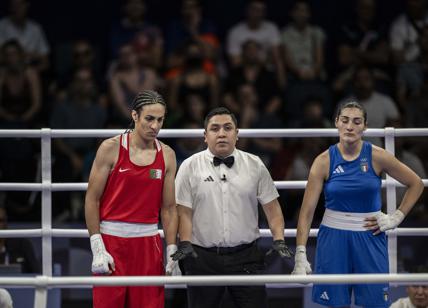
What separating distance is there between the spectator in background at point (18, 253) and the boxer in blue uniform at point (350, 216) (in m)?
2.24

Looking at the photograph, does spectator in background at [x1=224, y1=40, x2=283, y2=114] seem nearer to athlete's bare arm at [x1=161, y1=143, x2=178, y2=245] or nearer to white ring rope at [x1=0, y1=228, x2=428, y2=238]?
white ring rope at [x1=0, y1=228, x2=428, y2=238]

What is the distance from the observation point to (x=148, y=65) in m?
9.75

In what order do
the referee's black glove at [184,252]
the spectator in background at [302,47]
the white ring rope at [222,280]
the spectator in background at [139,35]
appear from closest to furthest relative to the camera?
the white ring rope at [222,280] < the referee's black glove at [184,252] < the spectator in background at [139,35] < the spectator in background at [302,47]

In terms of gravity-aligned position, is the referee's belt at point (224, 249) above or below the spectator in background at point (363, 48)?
below

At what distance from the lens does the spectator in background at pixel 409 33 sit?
33.0 ft

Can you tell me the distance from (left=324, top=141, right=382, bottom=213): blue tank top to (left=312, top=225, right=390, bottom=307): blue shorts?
15cm

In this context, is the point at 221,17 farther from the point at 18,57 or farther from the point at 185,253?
the point at 185,253

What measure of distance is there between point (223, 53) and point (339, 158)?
473 cm

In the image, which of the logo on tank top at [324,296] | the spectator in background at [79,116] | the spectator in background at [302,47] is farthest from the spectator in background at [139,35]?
the logo on tank top at [324,296]

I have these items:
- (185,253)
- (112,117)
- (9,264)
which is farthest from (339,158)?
(112,117)

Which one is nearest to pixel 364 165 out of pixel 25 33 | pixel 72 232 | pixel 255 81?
pixel 72 232

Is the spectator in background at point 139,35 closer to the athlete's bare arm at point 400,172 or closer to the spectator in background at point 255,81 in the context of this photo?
the spectator in background at point 255,81

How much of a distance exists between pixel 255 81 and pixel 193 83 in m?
0.62

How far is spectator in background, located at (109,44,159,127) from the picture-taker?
9586mm
